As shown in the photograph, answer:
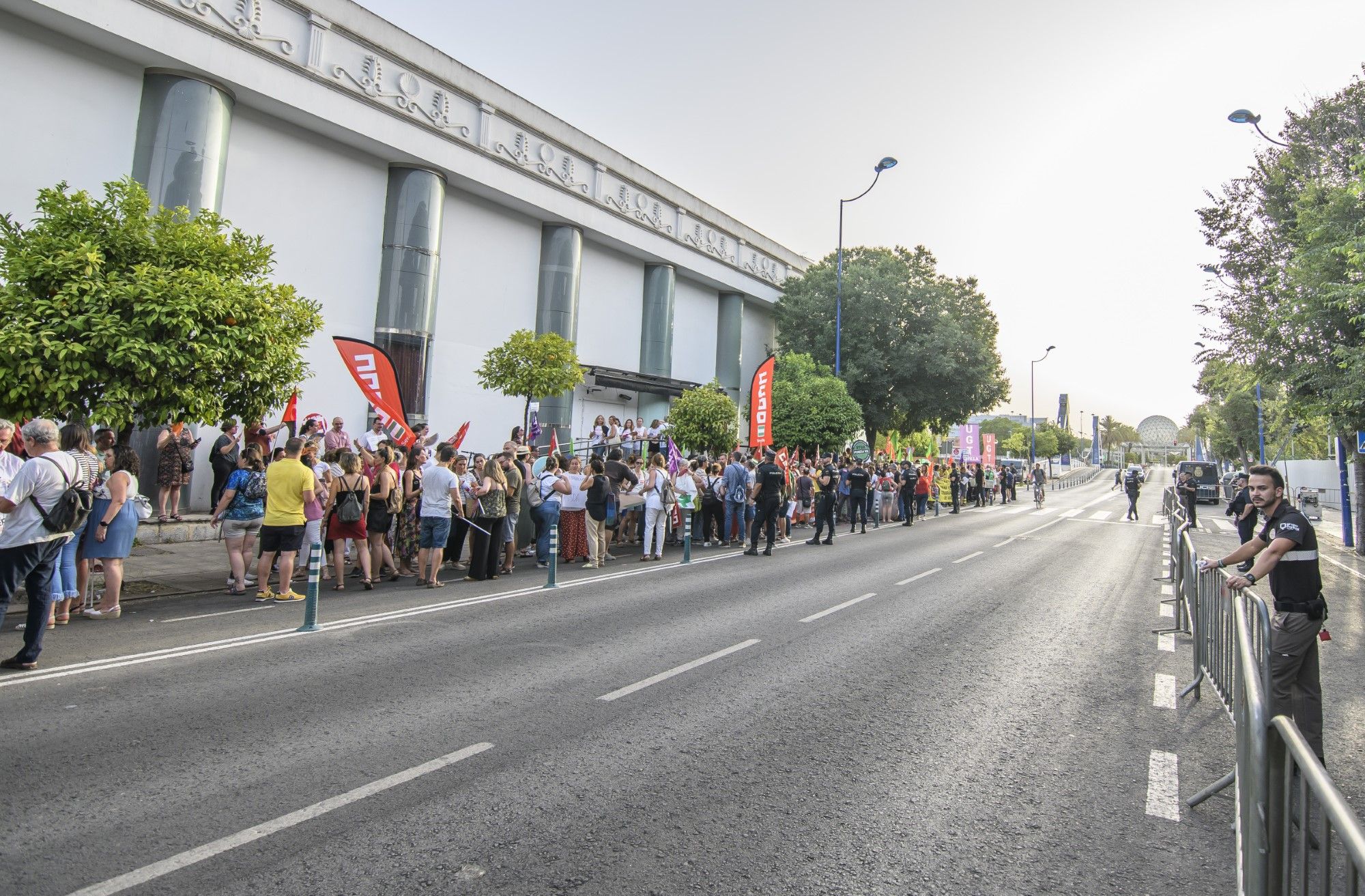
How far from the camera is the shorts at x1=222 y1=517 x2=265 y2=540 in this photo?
9.55 m

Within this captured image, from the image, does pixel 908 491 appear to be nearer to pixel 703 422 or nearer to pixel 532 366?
pixel 703 422

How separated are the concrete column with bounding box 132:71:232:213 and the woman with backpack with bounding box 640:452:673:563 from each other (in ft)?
35.3

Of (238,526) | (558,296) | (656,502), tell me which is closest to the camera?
(238,526)

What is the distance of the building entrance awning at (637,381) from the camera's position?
89.4 ft

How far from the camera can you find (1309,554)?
16.6ft

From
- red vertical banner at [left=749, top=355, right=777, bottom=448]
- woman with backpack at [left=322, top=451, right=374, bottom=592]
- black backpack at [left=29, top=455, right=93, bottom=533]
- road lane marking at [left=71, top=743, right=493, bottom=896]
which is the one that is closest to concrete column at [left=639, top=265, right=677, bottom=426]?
red vertical banner at [left=749, top=355, right=777, bottom=448]

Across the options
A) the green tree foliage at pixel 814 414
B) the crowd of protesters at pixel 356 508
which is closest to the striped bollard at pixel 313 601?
the crowd of protesters at pixel 356 508

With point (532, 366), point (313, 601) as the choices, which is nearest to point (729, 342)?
point (532, 366)

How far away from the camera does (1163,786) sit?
4391 mm

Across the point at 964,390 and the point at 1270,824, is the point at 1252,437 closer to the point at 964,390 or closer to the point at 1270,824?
the point at 964,390

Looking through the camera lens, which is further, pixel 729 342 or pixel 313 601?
pixel 729 342

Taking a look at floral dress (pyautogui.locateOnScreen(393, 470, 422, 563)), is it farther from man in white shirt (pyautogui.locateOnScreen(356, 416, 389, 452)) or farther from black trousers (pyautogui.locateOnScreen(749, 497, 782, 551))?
black trousers (pyautogui.locateOnScreen(749, 497, 782, 551))

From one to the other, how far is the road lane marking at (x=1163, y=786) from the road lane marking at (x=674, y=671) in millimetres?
3258

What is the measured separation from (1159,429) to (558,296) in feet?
532
